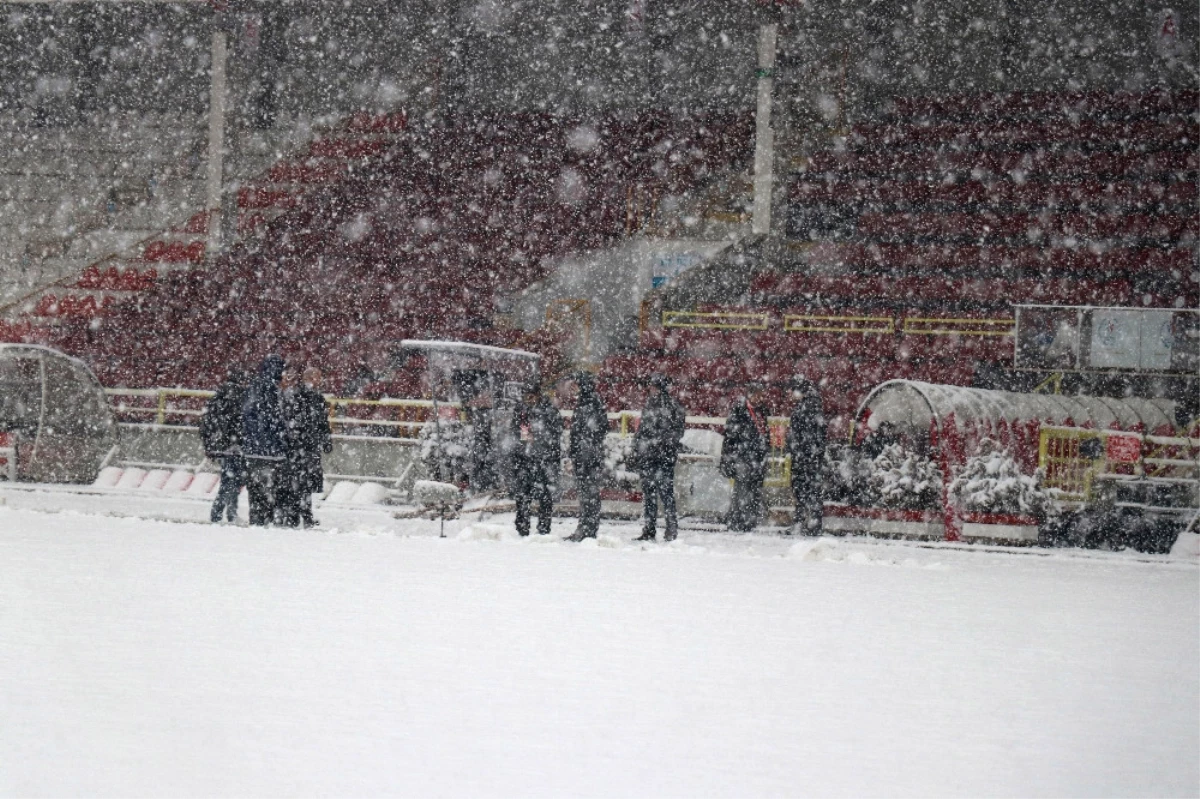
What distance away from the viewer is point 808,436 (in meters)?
15.0

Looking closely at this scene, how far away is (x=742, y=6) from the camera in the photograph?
78.8ft

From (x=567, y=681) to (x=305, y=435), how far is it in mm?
7610

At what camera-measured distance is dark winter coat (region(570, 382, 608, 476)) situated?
13.3 m

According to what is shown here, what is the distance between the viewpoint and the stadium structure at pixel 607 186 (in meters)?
20.6

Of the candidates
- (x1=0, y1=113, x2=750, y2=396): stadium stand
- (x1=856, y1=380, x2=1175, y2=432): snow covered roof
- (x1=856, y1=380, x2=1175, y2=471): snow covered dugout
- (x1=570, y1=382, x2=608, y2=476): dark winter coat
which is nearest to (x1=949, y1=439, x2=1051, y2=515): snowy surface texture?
(x1=856, y1=380, x2=1175, y2=471): snow covered dugout

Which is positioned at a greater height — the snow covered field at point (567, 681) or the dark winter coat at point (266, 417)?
the dark winter coat at point (266, 417)

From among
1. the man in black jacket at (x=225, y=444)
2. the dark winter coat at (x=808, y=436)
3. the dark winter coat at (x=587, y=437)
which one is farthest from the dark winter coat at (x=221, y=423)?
the dark winter coat at (x=808, y=436)

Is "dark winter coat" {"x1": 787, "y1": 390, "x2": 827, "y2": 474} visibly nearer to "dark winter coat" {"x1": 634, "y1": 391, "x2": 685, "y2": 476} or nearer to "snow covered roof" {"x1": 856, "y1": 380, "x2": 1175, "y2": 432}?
"snow covered roof" {"x1": 856, "y1": 380, "x2": 1175, "y2": 432}

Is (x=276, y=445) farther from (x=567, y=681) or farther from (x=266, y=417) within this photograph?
(x=567, y=681)

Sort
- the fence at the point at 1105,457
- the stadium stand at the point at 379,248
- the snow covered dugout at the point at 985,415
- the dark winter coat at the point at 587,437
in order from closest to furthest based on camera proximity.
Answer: the dark winter coat at the point at 587,437
the snow covered dugout at the point at 985,415
the fence at the point at 1105,457
the stadium stand at the point at 379,248

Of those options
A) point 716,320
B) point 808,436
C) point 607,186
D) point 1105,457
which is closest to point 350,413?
point 716,320

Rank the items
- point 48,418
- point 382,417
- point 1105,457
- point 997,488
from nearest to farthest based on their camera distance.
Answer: point 997,488
point 1105,457
point 48,418
point 382,417

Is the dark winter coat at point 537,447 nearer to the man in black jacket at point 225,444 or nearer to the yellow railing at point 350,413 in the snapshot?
the man in black jacket at point 225,444

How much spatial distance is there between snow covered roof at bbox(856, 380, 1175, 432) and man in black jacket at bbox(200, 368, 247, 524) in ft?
22.8
